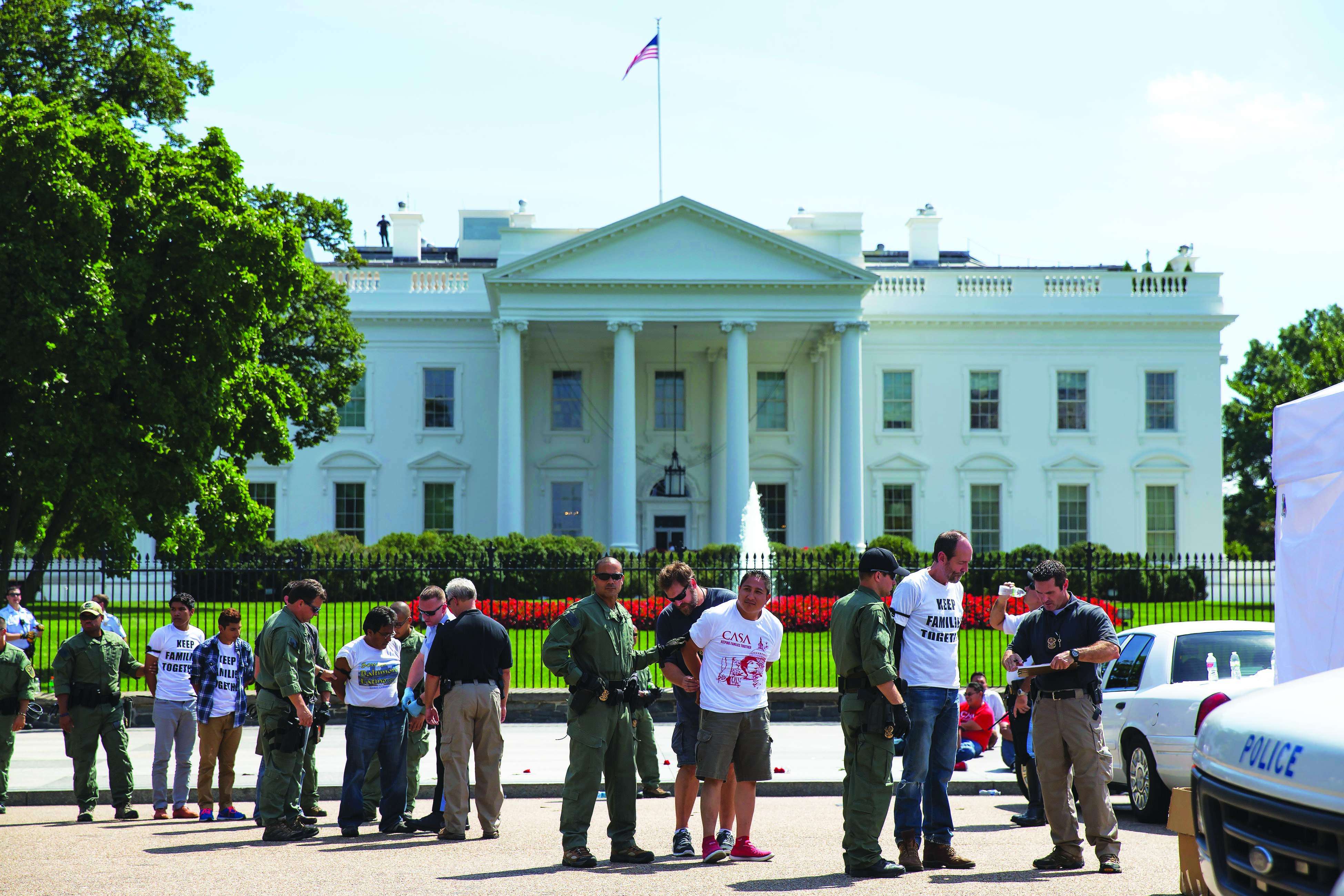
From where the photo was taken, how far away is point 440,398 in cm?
4306

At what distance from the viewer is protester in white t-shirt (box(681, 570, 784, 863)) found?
790cm

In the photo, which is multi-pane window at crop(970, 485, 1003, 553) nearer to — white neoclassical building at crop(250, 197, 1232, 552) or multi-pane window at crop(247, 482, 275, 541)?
white neoclassical building at crop(250, 197, 1232, 552)

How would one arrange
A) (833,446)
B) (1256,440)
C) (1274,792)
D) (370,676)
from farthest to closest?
(1256,440)
(833,446)
(370,676)
(1274,792)

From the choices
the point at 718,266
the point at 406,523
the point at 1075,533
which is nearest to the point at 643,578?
the point at 718,266

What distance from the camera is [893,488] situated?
4312 centimetres

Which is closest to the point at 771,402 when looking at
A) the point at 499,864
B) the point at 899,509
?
the point at 899,509

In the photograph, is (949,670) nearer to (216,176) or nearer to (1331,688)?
(1331,688)

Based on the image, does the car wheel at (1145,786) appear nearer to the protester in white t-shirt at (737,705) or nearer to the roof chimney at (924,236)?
the protester in white t-shirt at (737,705)

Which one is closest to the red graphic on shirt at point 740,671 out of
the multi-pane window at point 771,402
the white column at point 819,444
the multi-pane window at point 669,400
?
the white column at point 819,444

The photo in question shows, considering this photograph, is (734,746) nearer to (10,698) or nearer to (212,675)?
(212,675)

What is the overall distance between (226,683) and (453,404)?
109 ft

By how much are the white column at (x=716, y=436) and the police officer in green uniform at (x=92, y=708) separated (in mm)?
31274

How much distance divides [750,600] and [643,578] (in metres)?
19.3

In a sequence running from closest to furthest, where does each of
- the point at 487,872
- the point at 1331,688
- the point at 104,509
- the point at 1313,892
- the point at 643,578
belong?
the point at 1313,892, the point at 1331,688, the point at 487,872, the point at 104,509, the point at 643,578
